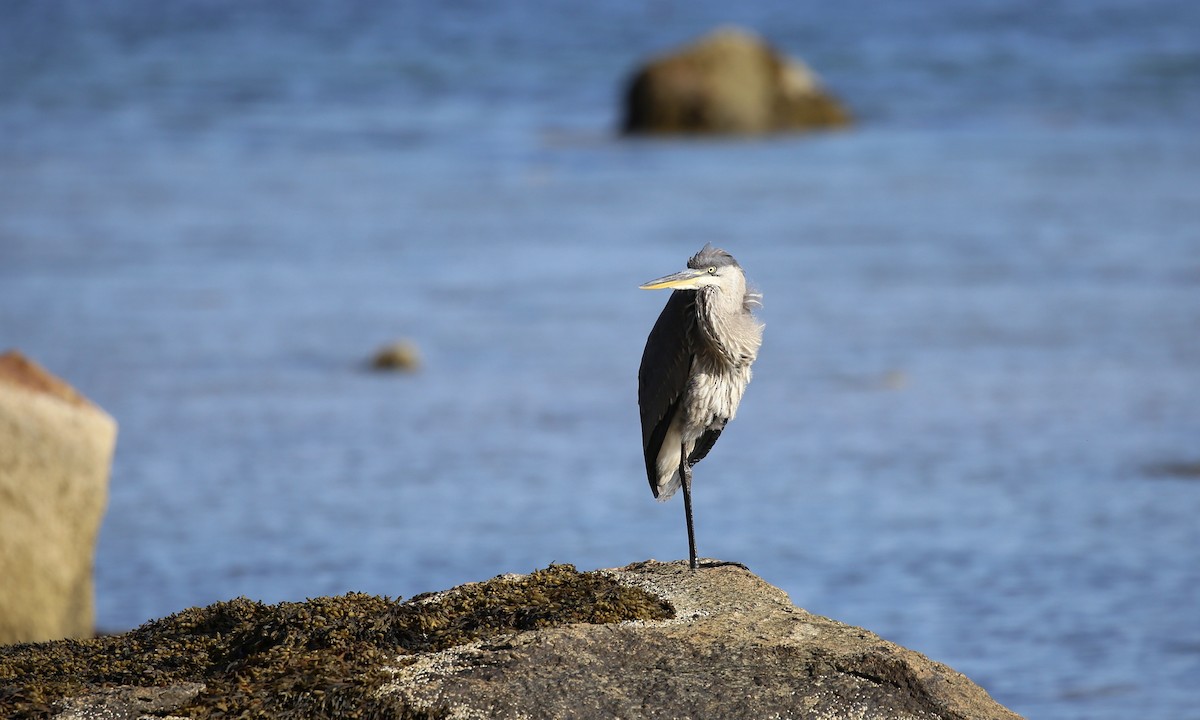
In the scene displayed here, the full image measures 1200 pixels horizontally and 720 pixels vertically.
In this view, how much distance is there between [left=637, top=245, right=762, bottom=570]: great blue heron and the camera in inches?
192

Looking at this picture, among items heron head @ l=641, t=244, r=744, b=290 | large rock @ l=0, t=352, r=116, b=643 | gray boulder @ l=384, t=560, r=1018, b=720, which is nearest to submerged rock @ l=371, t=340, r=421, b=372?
large rock @ l=0, t=352, r=116, b=643

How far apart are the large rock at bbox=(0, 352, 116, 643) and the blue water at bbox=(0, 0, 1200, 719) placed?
1.15m

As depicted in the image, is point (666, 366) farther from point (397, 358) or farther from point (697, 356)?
point (397, 358)

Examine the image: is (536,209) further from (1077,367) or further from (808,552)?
(808,552)

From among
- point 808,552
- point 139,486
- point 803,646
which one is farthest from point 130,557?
point 803,646

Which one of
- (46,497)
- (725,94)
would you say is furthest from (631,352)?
(725,94)

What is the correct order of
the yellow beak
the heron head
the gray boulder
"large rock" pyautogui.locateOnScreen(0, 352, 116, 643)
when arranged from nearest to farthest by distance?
the gray boulder < the yellow beak < the heron head < "large rock" pyautogui.locateOnScreen(0, 352, 116, 643)

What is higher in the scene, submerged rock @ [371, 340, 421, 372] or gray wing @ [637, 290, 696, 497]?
submerged rock @ [371, 340, 421, 372]

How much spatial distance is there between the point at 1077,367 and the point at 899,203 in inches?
306

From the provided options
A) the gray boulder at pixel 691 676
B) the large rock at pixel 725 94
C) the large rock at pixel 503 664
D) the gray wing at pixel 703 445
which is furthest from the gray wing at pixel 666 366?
the large rock at pixel 725 94

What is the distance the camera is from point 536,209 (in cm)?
2069

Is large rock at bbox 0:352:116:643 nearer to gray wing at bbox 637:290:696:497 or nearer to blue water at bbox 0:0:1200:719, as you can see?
blue water at bbox 0:0:1200:719

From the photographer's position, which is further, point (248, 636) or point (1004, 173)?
point (1004, 173)

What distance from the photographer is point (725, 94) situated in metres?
27.5
